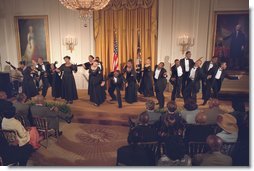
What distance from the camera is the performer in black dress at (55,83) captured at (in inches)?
291

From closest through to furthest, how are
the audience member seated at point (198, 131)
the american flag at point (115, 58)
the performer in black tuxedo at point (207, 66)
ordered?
the audience member seated at point (198, 131)
the performer in black tuxedo at point (207, 66)
the american flag at point (115, 58)

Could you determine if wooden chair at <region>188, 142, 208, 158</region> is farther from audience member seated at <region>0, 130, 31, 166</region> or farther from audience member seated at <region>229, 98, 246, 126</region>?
audience member seated at <region>0, 130, 31, 166</region>

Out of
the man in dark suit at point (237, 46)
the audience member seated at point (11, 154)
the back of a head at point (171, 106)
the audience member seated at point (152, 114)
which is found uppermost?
the man in dark suit at point (237, 46)

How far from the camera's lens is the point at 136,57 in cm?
855

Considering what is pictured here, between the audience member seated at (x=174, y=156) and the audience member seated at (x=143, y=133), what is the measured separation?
0.51 m

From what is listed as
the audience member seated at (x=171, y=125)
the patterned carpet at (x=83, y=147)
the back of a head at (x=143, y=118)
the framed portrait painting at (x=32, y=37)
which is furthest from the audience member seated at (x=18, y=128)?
the framed portrait painting at (x=32, y=37)

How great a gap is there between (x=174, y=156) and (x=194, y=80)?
363 cm

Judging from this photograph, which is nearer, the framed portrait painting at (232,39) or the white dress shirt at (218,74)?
the framed portrait painting at (232,39)

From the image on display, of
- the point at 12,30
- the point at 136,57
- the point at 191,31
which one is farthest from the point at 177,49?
the point at 12,30

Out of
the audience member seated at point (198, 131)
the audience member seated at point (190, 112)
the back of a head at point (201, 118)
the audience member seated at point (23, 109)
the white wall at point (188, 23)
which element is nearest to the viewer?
the audience member seated at point (198, 131)

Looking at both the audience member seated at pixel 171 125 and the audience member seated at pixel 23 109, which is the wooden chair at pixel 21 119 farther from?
the audience member seated at pixel 171 125

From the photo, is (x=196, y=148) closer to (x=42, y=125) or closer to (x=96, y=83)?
(x=42, y=125)

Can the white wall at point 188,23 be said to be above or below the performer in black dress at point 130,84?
above

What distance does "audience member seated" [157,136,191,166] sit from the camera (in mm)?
3775
